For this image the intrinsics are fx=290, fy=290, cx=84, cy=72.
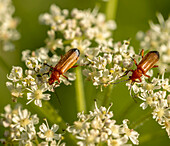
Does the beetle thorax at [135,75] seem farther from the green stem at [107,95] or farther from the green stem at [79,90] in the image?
the green stem at [79,90]

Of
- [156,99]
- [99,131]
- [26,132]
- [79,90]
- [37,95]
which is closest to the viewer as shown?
[99,131]

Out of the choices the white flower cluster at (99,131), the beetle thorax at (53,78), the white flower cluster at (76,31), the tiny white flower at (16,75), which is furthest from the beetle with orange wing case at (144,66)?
the tiny white flower at (16,75)

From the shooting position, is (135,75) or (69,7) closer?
(135,75)

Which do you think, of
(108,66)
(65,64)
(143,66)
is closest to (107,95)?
(108,66)

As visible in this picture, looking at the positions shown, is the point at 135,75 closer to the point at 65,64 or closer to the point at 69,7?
the point at 65,64

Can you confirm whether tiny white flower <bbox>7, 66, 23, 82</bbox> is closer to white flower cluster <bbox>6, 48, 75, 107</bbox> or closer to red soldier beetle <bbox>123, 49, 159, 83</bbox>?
white flower cluster <bbox>6, 48, 75, 107</bbox>

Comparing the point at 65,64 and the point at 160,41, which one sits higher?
the point at 160,41

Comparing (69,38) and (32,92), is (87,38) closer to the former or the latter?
(69,38)
